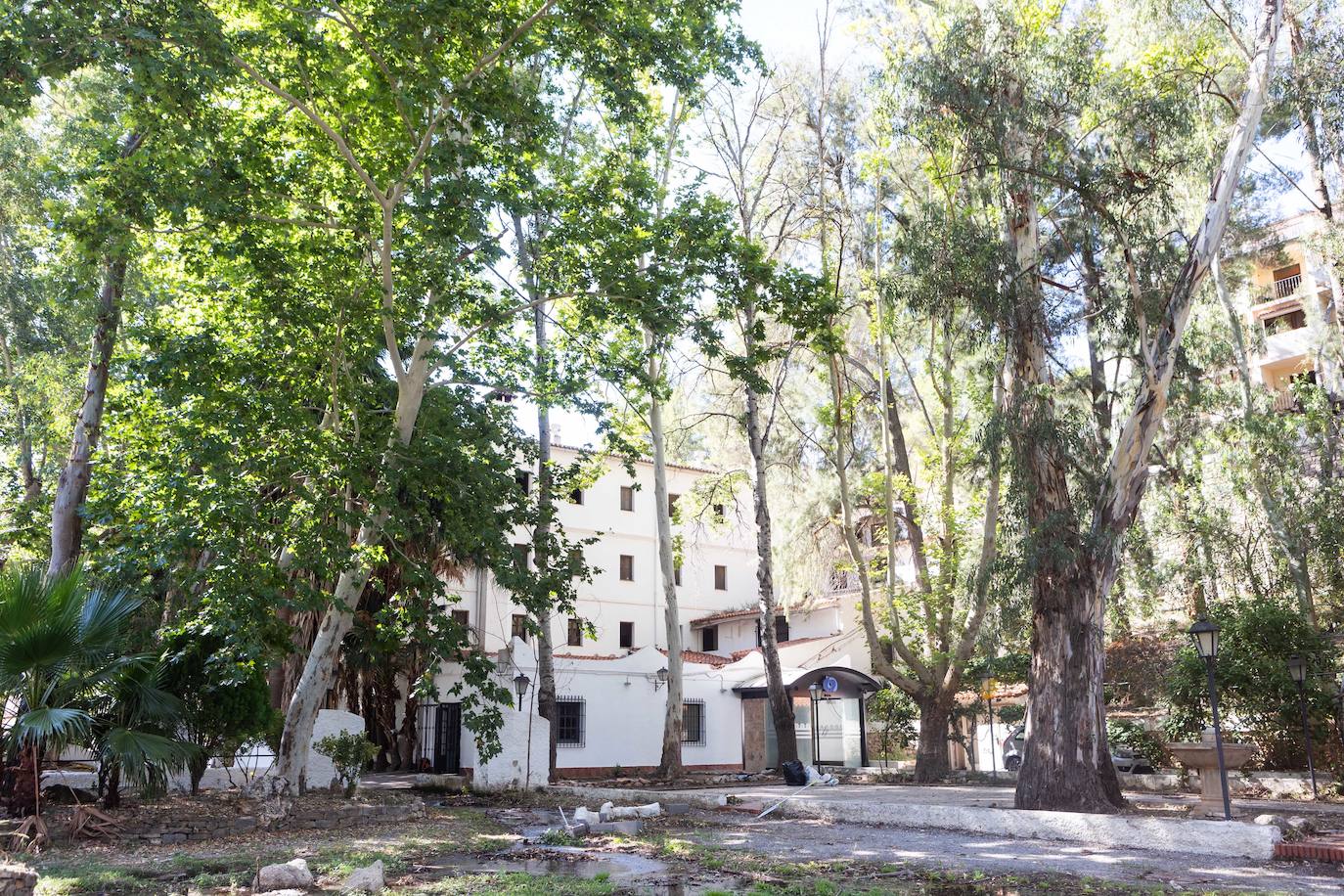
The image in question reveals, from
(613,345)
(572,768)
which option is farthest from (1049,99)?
(572,768)

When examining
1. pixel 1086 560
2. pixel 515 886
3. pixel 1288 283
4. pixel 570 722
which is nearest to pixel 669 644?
pixel 570 722

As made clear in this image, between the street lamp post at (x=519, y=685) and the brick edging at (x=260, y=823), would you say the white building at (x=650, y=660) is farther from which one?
the brick edging at (x=260, y=823)

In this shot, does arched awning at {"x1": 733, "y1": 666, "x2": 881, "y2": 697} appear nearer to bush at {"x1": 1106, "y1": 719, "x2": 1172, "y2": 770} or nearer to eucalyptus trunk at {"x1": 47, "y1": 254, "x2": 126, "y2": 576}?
bush at {"x1": 1106, "y1": 719, "x2": 1172, "y2": 770}

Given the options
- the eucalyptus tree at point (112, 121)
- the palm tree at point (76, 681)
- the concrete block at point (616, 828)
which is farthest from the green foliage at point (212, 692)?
the concrete block at point (616, 828)

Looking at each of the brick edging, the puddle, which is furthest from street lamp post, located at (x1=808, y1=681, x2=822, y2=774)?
the puddle

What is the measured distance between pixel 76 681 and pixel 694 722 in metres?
18.4

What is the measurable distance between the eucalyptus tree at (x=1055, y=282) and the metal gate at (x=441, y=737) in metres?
14.8

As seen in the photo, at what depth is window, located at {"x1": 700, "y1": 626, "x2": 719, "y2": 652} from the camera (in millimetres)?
35594

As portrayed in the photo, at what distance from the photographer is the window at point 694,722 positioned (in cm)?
2662

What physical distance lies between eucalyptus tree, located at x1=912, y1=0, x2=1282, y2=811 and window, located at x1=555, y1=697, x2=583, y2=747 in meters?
14.0

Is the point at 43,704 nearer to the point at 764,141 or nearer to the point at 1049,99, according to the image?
the point at 1049,99

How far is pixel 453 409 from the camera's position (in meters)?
14.6

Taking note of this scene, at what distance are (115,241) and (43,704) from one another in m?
5.39

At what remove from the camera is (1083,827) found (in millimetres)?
11156
